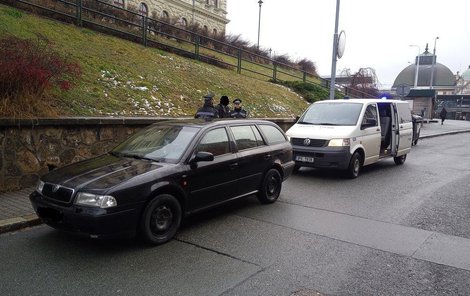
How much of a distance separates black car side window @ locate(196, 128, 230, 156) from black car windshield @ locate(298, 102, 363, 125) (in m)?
4.61

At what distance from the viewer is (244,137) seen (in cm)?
670

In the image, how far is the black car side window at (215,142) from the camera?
5.86m

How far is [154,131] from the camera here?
20.6 ft

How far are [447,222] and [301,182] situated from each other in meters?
3.39

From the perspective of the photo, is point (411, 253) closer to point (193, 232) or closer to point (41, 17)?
point (193, 232)

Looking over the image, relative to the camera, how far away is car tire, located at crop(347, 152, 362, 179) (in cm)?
948

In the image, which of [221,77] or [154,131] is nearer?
[154,131]

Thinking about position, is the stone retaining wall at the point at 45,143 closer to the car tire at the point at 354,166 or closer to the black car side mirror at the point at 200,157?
the black car side mirror at the point at 200,157

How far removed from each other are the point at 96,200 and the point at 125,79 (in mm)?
7793

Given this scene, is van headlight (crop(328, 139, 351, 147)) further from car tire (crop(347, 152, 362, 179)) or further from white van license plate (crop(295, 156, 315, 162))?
white van license plate (crop(295, 156, 315, 162))

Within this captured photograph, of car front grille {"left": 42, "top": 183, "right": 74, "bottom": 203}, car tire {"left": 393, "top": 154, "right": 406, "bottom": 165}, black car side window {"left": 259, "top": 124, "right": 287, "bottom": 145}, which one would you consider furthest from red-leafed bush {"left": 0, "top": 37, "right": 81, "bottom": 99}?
car tire {"left": 393, "top": 154, "right": 406, "bottom": 165}

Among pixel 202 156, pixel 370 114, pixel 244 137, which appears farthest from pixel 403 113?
pixel 202 156

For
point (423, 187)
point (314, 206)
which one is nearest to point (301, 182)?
point (314, 206)

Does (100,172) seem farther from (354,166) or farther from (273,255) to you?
(354,166)
